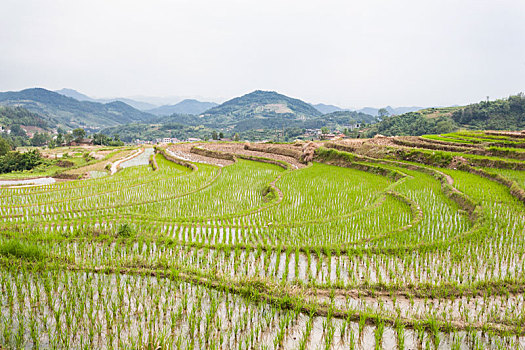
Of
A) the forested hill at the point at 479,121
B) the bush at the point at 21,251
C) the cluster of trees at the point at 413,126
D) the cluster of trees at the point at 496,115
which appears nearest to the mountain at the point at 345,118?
the cluster of trees at the point at 413,126

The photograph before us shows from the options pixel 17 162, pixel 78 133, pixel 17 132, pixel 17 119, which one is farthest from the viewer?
pixel 17 119

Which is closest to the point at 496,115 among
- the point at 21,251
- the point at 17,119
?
the point at 21,251

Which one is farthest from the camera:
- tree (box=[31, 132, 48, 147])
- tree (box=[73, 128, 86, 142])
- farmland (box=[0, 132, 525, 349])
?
tree (box=[31, 132, 48, 147])

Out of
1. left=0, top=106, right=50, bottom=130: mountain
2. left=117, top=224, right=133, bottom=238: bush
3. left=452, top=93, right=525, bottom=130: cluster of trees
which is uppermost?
left=0, top=106, right=50, bottom=130: mountain

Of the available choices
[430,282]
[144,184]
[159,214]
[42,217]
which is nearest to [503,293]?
[430,282]

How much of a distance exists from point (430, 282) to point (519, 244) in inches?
105

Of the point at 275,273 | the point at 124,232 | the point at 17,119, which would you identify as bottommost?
the point at 275,273

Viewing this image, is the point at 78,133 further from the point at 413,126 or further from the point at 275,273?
the point at 413,126

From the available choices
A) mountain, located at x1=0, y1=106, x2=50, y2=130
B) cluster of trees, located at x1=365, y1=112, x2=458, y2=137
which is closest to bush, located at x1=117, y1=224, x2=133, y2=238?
cluster of trees, located at x1=365, y1=112, x2=458, y2=137

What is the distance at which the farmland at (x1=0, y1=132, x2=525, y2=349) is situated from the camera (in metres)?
3.20

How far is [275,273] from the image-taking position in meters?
4.61

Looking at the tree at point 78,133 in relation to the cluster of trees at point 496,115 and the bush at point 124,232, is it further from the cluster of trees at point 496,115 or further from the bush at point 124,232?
the cluster of trees at point 496,115

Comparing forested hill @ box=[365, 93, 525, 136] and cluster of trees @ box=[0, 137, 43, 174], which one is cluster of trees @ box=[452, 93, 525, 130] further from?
cluster of trees @ box=[0, 137, 43, 174]

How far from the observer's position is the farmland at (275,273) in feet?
10.5
